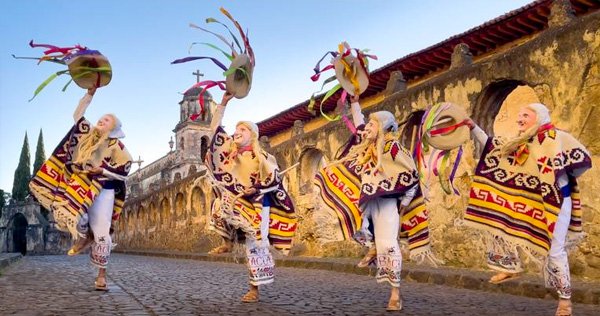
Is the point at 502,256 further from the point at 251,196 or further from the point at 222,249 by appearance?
the point at 222,249

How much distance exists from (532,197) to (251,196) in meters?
2.60

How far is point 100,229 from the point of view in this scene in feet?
20.3

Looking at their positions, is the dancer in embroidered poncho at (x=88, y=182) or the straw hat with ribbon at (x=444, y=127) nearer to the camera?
the straw hat with ribbon at (x=444, y=127)

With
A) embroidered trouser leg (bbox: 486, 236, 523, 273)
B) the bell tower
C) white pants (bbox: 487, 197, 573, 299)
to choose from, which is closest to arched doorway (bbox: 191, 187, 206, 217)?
embroidered trouser leg (bbox: 486, 236, 523, 273)

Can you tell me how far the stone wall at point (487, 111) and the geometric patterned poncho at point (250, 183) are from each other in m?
0.40

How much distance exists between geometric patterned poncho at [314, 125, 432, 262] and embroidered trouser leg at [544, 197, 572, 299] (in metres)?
1.11

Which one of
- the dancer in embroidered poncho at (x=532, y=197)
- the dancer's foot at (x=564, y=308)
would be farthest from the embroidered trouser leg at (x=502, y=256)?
the dancer's foot at (x=564, y=308)

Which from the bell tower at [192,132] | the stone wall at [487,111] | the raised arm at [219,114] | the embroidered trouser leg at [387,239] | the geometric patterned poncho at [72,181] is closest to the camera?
the embroidered trouser leg at [387,239]

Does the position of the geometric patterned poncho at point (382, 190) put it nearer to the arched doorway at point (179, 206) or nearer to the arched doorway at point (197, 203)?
the arched doorway at point (197, 203)

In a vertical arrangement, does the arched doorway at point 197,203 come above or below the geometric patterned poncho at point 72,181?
above

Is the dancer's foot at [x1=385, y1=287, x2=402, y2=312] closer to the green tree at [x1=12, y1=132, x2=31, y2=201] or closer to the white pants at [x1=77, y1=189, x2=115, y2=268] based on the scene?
Answer: the white pants at [x1=77, y1=189, x2=115, y2=268]

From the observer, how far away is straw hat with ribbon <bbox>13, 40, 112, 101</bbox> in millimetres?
6148

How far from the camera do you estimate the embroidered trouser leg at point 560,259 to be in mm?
4117

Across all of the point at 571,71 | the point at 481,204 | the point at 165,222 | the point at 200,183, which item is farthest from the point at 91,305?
the point at 165,222
